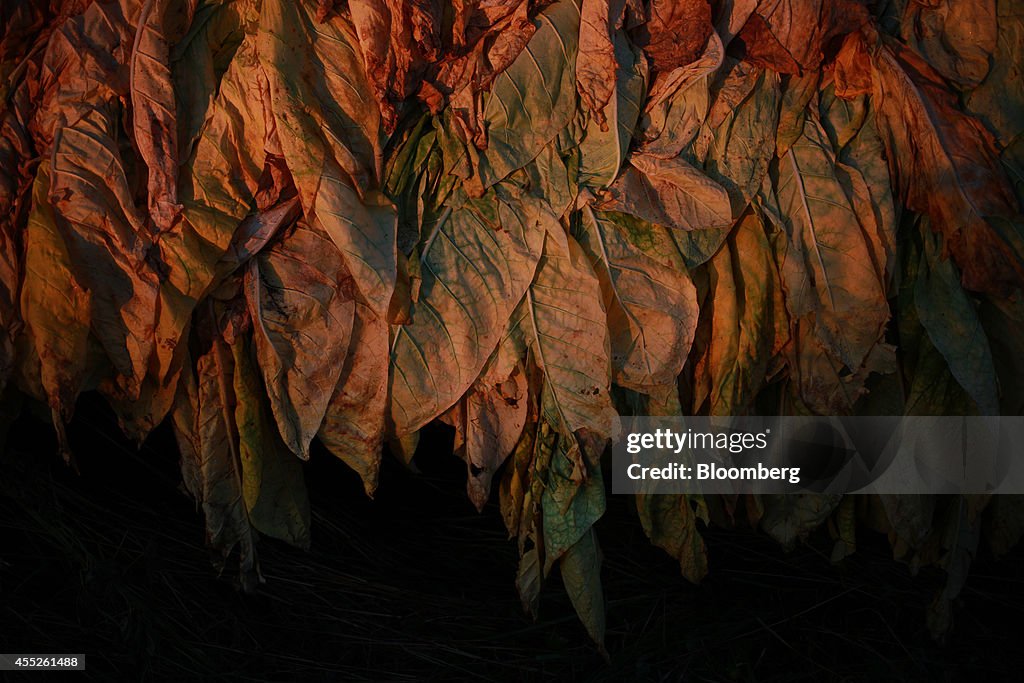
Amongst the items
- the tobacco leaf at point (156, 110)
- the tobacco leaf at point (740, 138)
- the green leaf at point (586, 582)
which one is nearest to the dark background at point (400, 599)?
the green leaf at point (586, 582)

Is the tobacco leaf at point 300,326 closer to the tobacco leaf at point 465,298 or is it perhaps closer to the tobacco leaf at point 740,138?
the tobacco leaf at point 465,298

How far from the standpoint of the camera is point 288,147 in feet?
4.15

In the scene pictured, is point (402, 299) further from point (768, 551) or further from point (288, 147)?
point (768, 551)

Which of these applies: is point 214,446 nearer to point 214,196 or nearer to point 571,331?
point 214,196

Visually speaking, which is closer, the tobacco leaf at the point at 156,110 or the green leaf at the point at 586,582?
the tobacco leaf at the point at 156,110

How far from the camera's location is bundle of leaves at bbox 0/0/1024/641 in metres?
1.30

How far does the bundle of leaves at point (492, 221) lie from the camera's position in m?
1.30

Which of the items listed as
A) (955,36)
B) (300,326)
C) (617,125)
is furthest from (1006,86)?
(300,326)

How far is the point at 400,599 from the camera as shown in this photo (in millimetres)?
1714

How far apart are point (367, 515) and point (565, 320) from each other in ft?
2.32

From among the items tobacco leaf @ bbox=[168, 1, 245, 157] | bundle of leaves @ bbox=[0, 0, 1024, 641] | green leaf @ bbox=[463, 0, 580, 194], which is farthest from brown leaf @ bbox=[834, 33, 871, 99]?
tobacco leaf @ bbox=[168, 1, 245, 157]
